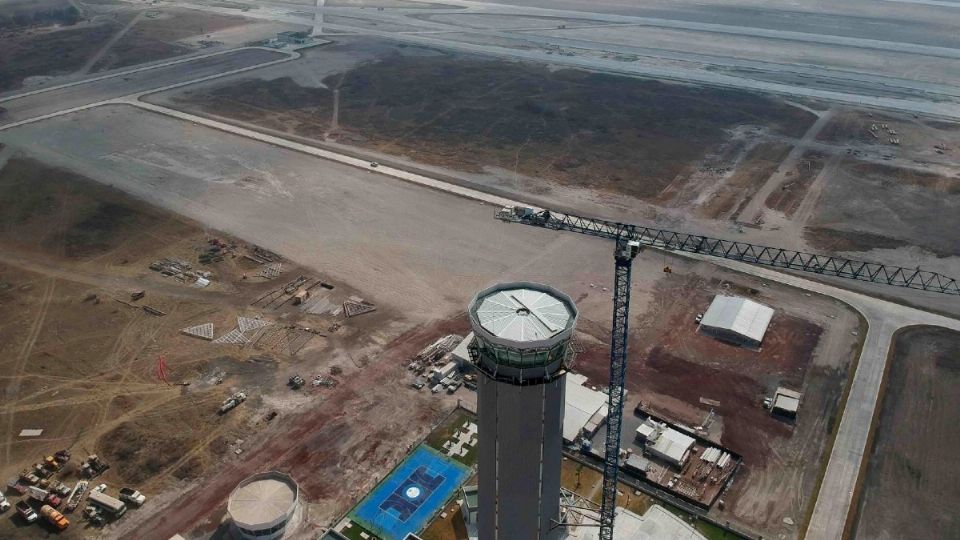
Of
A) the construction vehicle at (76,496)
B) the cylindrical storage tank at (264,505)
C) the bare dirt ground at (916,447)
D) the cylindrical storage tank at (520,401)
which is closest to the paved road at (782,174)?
the bare dirt ground at (916,447)

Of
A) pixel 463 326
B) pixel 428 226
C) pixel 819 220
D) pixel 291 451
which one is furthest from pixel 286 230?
pixel 819 220

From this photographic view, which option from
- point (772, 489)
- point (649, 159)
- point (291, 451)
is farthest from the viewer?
point (649, 159)

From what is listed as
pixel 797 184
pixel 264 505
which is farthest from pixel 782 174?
pixel 264 505

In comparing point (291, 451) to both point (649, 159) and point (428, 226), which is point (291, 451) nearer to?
point (428, 226)

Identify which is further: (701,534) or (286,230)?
(286,230)

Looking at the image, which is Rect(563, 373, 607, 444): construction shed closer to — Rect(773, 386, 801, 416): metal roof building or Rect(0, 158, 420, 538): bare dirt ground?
Rect(0, 158, 420, 538): bare dirt ground

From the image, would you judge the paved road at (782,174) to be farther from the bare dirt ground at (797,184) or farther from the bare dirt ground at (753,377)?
the bare dirt ground at (753,377)

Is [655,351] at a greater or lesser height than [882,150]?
lesser

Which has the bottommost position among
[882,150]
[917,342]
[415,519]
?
[415,519]

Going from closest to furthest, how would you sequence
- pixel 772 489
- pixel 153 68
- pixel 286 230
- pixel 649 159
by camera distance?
pixel 772 489 → pixel 286 230 → pixel 649 159 → pixel 153 68
